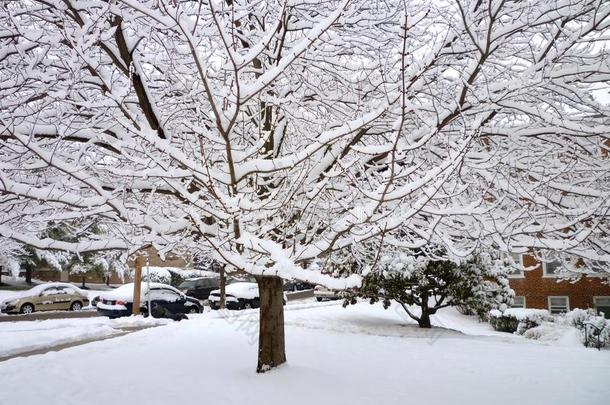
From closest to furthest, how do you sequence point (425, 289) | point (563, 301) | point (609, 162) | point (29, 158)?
point (29, 158)
point (609, 162)
point (425, 289)
point (563, 301)

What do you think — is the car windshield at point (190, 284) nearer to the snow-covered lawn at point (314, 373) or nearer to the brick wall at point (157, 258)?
the brick wall at point (157, 258)

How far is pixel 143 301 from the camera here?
17188mm

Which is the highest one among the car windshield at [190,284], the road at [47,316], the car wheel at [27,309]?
the car windshield at [190,284]

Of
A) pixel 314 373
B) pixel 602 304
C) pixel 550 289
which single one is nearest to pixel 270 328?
pixel 314 373

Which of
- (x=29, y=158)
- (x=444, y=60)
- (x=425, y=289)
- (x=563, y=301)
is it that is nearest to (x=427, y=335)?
(x=425, y=289)

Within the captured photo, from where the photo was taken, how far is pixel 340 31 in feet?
18.0

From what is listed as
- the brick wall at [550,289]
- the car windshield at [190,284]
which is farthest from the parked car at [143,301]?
the brick wall at [550,289]

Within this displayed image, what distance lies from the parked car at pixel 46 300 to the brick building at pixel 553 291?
21.4 m

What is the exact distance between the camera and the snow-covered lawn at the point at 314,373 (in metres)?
5.00

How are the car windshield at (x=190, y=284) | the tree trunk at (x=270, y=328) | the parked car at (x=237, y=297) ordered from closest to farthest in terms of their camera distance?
the tree trunk at (x=270, y=328)
the parked car at (x=237, y=297)
the car windshield at (x=190, y=284)

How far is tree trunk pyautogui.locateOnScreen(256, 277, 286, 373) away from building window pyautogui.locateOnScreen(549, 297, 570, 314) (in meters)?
22.1

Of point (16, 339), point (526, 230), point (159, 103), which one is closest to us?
point (526, 230)

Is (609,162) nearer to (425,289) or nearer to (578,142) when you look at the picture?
(578,142)

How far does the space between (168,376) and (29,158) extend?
318cm
